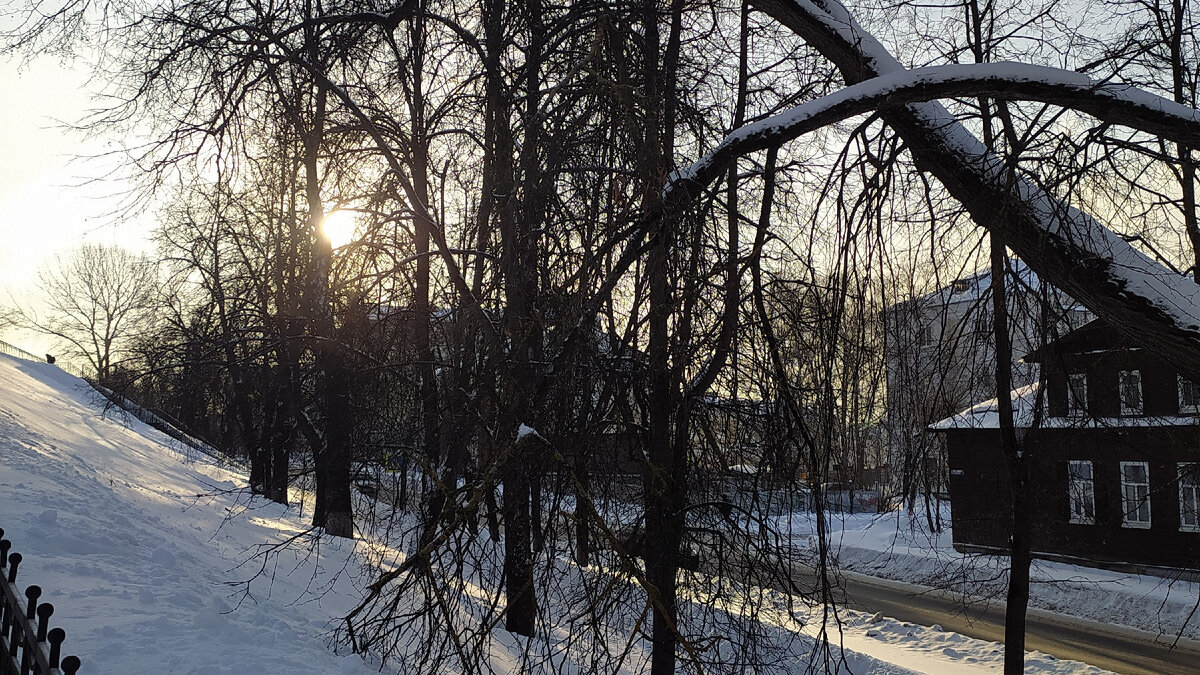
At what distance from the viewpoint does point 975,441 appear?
77.3ft

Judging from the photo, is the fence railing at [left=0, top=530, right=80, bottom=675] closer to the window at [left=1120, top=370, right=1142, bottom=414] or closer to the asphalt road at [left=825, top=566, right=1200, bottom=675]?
the window at [left=1120, top=370, right=1142, bottom=414]

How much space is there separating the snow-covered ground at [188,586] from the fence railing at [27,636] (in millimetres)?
517

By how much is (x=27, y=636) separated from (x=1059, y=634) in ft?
52.4

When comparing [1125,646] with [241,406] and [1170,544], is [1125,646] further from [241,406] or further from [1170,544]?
[241,406]

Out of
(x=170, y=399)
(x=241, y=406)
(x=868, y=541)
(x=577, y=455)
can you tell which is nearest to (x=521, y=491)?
(x=577, y=455)

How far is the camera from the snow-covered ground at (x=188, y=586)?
6254mm

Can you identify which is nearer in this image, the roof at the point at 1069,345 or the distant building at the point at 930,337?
the distant building at the point at 930,337

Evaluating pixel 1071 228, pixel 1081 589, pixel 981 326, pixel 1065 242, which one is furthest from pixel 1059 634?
pixel 1065 242

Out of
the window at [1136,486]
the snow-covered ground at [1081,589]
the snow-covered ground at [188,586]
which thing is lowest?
the snow-covered ground at [1081,589]

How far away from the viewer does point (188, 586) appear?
7762mm

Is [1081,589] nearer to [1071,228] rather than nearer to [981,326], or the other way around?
[981,326]

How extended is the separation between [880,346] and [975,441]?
70.1ft

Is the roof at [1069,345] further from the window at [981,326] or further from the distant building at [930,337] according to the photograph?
the window at [981,326]

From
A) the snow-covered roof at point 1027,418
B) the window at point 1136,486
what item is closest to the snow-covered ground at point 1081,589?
the window at point 1136,486
